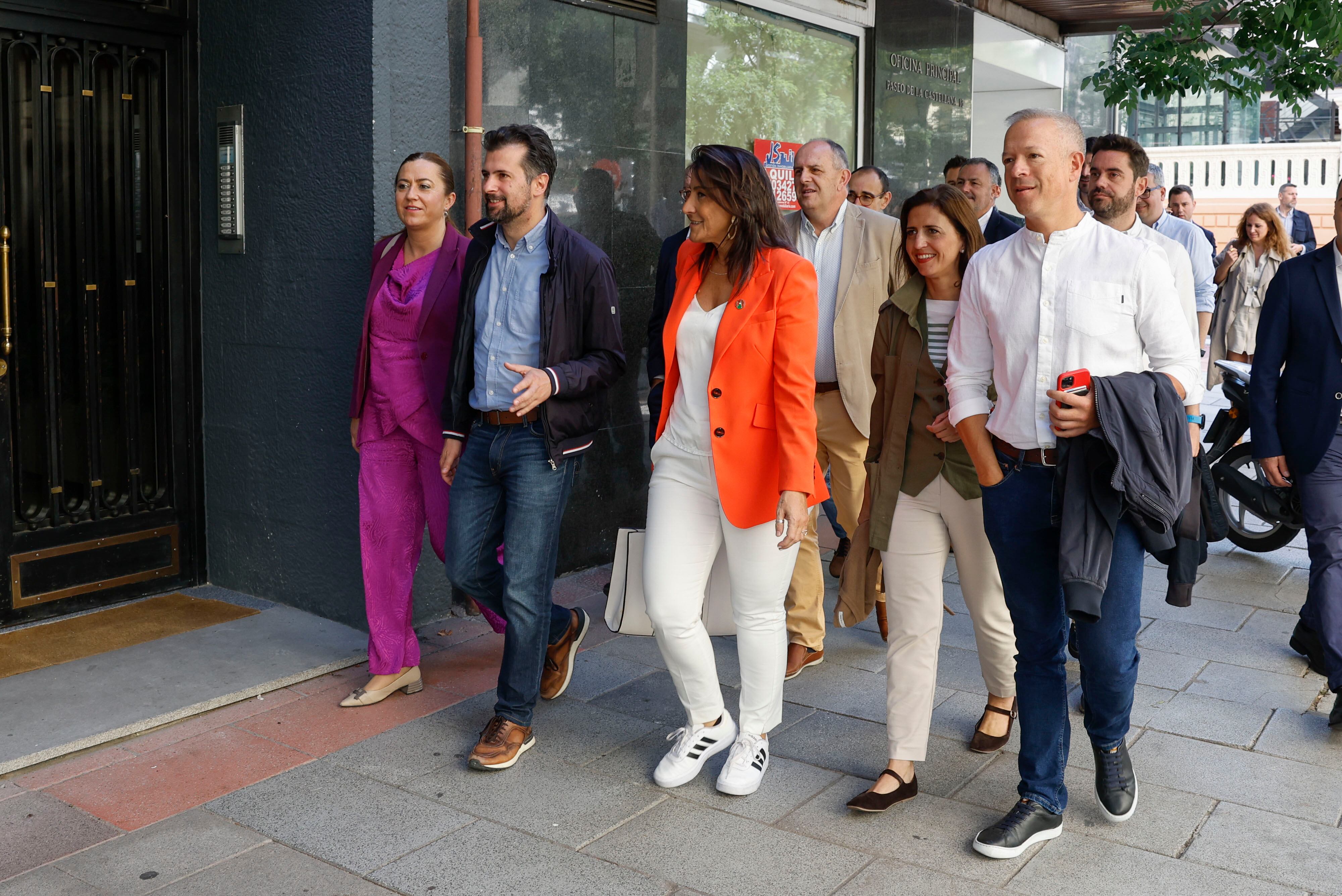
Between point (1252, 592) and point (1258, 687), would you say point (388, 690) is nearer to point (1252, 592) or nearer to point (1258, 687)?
point (1258, 687)

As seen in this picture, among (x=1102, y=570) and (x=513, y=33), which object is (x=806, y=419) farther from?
(x=513, y=33)

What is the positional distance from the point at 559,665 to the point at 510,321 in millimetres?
1371

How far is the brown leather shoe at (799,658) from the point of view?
516 centimetres

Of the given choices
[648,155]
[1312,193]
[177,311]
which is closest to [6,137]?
[177,311]

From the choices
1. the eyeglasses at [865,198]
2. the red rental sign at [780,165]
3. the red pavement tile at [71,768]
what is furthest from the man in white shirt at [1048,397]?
the red rental sign at [780,165]

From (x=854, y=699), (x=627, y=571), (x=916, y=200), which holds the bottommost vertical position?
(x=854, y=699)

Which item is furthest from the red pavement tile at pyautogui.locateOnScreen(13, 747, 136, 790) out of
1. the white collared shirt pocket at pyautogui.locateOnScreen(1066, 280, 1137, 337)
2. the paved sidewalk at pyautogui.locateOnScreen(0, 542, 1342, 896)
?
the white collared shirt pocket at pyautogui.locateOnScreen(1066, 280, 1137, 337)

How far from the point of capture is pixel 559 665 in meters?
4.85

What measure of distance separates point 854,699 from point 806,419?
1.50 m

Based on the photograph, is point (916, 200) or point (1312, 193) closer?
point (916, 200)

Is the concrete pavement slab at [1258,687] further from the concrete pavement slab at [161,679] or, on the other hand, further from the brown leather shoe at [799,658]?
the concrete pavement slab at [161,679]

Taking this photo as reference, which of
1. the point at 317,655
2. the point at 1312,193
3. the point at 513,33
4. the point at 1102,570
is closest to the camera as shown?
the point at 1102,570

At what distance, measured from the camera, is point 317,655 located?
522 cm

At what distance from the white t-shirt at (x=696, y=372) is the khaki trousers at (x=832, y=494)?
1.29 m
